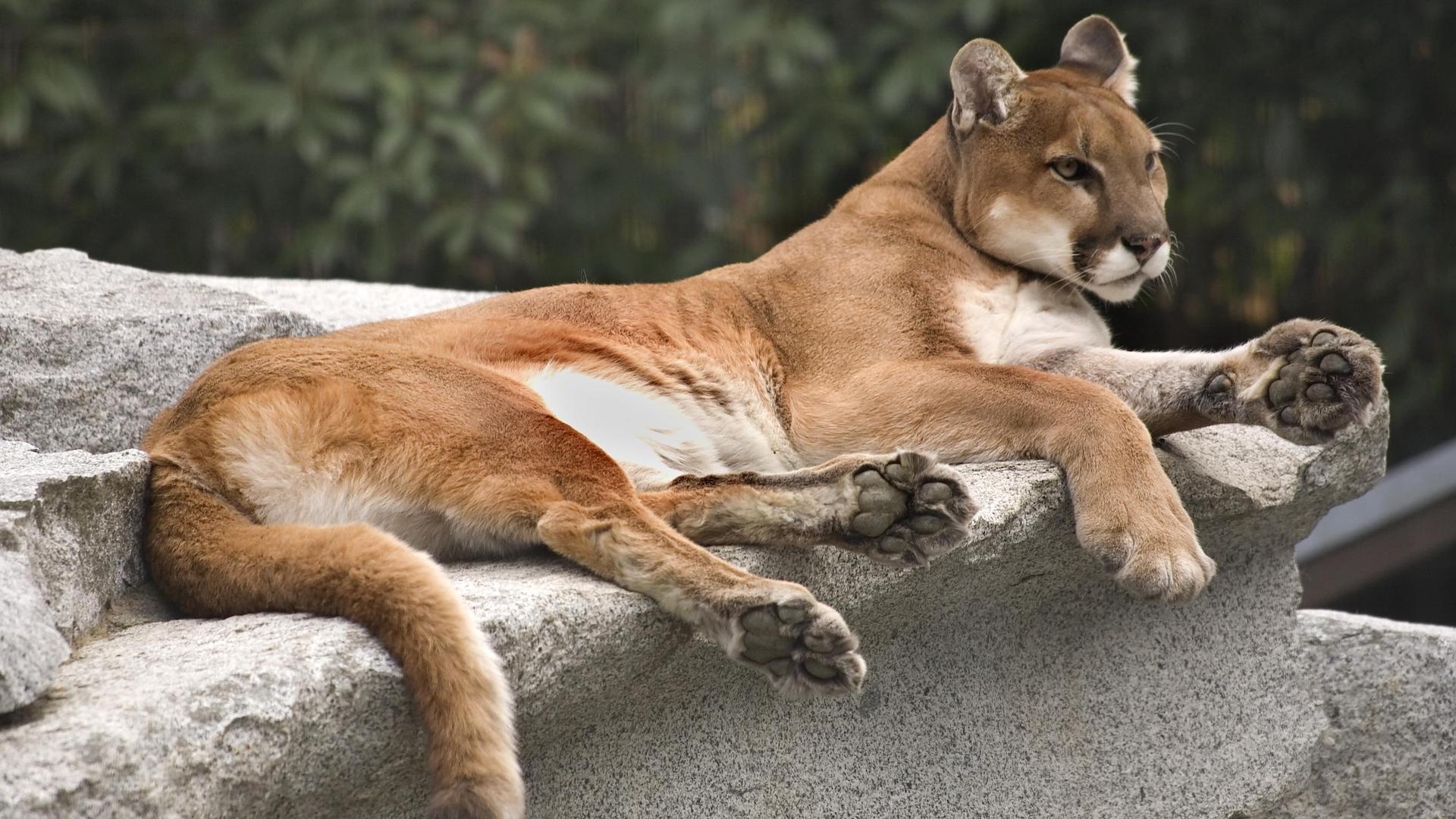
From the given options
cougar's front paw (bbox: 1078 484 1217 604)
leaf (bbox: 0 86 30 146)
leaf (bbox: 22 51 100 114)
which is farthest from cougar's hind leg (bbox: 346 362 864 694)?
leaf (bbox: 22 51 100 114)

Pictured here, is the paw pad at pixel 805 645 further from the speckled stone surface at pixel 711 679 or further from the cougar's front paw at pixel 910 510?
the cougar's front paw at pixel 910 510

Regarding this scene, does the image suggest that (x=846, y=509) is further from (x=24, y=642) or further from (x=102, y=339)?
(x=102, y=339)

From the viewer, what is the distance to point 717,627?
2768 millimetres

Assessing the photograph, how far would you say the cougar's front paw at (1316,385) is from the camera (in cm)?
334

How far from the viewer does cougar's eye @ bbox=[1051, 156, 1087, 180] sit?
158 inches

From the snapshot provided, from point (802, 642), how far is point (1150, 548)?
843 mm

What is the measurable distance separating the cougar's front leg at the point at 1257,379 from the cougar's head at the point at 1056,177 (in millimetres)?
249

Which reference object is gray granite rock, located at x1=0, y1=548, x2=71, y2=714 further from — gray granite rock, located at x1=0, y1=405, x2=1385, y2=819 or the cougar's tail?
the cougar's tail

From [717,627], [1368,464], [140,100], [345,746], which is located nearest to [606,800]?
[717,627]

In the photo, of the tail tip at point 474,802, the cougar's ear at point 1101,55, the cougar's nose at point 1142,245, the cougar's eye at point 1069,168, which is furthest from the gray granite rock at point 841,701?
the cougar's ear at point 1101,55

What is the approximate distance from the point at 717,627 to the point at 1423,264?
507 centimetres

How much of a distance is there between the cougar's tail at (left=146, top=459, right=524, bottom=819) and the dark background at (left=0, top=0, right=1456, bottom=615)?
4.07 meters

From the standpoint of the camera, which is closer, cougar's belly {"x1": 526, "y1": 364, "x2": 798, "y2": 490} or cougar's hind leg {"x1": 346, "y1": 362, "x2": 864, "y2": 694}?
cougar's hind leg {"x1": 346, "y1": 362, "x2": 864, "y2": 694}

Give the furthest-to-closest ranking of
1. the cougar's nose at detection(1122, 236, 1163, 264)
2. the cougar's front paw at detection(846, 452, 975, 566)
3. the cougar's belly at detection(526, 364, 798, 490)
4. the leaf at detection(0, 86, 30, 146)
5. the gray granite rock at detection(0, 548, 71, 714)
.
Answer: the leaf at detection(0, 86, 30, 146), the cougar's nose at detection(1122, 236, 1163, 264), the cougar's belly at detection(526, 364, 798, 490), the cougar's front paw at detection(846, 452, 975, 566), the gray granite rock at detection(0, 548, 71, 714)
